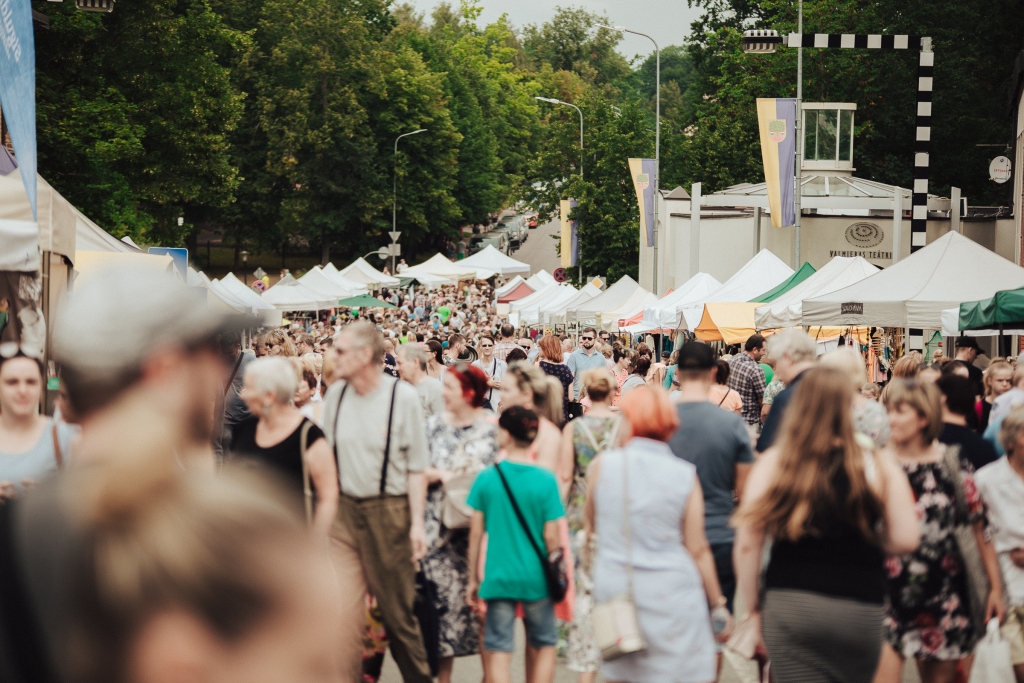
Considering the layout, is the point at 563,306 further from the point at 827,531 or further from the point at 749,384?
the point at 827,531

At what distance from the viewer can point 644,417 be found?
17.1ft

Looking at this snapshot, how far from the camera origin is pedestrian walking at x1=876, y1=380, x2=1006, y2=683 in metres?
5.46

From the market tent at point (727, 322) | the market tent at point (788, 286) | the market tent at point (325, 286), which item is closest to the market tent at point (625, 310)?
the market tent at point (788, 286)

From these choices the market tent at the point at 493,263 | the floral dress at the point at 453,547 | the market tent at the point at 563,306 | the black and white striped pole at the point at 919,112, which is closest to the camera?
the floral dress at the point at 453,547

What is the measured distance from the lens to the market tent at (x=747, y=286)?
72.3 feet

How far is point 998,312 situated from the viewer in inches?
487

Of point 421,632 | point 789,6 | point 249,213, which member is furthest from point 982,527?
point 249,213

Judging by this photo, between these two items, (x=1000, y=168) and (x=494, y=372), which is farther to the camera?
(x=1000, y=168)

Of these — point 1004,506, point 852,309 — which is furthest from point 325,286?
point 1004,506

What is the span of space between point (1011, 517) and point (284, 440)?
3464mm

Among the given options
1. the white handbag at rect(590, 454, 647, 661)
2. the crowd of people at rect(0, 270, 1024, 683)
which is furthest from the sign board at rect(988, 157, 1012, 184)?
the white handbag at rect(590, 454, 647, 661)

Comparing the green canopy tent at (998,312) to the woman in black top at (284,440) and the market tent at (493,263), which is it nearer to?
the woman in black top at (284,440)

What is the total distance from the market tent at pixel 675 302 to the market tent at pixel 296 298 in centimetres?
1228

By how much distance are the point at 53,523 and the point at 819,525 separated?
3.42 m
